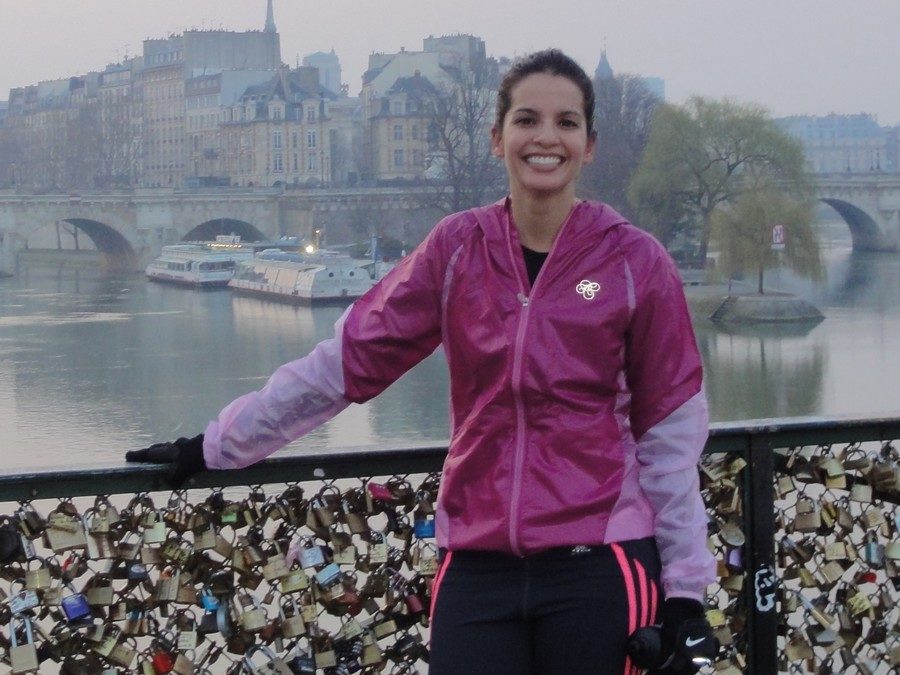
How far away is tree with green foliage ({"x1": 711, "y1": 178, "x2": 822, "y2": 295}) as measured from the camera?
17.8m

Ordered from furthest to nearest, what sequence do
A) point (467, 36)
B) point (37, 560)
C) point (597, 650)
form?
point (467, 36)
point (37, 560)
point (597, 650)

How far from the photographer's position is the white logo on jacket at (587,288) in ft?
3.46

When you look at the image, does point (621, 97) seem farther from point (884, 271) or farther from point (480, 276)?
point (480, 276)

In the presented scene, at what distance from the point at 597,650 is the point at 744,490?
1.36 ft

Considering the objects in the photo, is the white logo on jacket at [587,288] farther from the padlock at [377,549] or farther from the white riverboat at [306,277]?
the white riverboat at [306,277]

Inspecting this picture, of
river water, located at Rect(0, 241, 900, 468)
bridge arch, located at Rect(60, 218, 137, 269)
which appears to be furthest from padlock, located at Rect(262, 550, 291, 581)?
bridge arch, located at Rect(60, 218, 137, 269)

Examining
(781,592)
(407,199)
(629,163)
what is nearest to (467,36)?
(407,199)

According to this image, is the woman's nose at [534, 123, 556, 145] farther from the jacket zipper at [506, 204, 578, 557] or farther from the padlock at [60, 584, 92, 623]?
the padlock at [60, 584, 92, 623]

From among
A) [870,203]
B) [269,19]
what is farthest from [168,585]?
[269,19]

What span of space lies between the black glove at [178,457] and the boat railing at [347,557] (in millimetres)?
12

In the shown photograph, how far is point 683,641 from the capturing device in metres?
1.02

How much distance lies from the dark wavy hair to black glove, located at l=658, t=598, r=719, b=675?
360mm

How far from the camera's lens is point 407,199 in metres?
26.7

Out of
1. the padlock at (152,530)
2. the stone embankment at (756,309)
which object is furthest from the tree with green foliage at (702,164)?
the padlock at (152,530)
